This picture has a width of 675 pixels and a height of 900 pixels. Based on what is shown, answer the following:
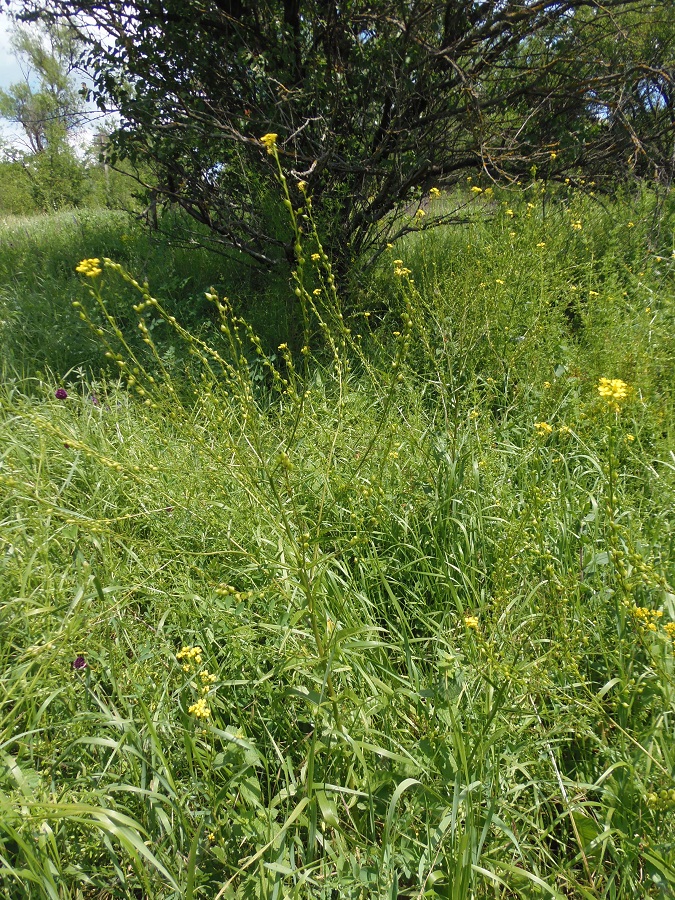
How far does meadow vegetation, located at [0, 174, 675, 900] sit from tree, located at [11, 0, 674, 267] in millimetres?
1406

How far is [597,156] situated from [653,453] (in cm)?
284

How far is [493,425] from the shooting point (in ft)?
8.40

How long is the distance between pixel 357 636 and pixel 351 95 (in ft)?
12.1

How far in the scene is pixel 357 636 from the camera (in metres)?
1.69

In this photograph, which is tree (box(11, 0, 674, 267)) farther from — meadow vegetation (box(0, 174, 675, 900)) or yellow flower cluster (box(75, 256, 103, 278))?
yellow flower cluster (box(75, 256, 103, 278))

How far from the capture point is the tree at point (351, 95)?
11.3 feet

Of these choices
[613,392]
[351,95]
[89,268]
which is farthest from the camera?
[351,95]

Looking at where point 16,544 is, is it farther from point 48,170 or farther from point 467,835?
point 48,170

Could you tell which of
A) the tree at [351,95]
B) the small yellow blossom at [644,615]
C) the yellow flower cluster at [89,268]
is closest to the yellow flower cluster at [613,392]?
the small yellow blossom at [644,615]

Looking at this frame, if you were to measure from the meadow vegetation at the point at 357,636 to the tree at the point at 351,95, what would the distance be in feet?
4.61

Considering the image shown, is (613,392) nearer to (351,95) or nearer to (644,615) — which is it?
(644,615)

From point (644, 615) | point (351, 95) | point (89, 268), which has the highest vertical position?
point (351, 95)

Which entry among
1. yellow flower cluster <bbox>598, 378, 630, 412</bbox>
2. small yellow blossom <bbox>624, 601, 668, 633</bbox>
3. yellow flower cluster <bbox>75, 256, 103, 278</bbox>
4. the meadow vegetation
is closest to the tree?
the meadow vegetation

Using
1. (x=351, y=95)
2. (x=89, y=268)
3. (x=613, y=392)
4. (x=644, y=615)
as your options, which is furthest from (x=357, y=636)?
(x=351, y=95)
